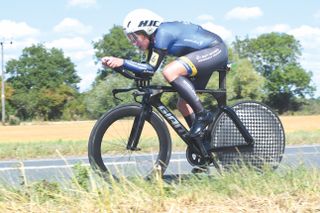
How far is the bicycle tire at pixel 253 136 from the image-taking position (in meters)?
6.47

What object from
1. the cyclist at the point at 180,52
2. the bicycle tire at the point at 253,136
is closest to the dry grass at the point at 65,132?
the bicycle tire at the point at 253,136

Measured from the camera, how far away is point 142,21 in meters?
6.04

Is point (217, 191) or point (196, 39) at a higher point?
point (196, 39)

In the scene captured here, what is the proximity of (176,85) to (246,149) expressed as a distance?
1.09 metres

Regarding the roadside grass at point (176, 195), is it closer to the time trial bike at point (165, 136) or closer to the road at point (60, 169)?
the road at point (60, 169)

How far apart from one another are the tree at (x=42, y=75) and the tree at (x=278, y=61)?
2864 cm

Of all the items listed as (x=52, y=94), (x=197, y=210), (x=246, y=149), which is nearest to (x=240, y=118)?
(x=246, y=149)

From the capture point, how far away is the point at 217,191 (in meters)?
4.88

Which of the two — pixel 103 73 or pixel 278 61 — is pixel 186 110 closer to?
pixel 103 73

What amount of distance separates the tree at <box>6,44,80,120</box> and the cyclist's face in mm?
85930

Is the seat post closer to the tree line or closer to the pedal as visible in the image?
the pedal

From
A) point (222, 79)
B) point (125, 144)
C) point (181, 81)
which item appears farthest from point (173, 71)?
point (125, 144)

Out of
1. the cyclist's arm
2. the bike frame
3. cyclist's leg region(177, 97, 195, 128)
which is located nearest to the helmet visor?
the cyclist's arm

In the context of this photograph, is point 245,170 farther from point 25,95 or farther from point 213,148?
point 25,95
